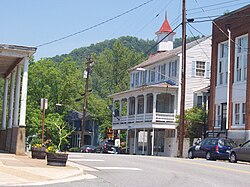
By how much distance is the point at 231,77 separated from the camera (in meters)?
41.0

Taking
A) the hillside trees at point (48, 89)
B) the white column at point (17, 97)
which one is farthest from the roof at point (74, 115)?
the white column at point (17, 97)

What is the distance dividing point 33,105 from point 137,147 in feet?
54.0

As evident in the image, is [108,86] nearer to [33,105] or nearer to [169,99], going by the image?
[33,105]

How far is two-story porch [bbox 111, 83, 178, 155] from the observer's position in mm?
51125

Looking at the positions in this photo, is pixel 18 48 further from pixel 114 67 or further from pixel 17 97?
pixel 114 67

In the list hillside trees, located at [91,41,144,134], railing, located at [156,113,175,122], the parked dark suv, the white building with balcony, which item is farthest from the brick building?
hillside trees, located at [91,41,144,134]

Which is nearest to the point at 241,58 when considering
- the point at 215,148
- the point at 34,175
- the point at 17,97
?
the point at 215,148

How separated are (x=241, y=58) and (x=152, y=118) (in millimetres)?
13584

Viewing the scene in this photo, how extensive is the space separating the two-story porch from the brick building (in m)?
8.13

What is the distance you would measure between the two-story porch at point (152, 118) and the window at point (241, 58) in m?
11.5

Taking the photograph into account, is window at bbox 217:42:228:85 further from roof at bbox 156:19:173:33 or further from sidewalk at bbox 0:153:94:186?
sidewalk at bbox 0:153:94:186

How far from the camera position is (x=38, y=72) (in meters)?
68.8

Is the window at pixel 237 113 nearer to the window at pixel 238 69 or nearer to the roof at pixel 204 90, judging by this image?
the window at pixel 238 69

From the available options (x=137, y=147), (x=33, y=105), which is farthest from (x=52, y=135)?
(x=137, y=147)
